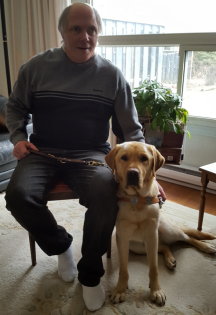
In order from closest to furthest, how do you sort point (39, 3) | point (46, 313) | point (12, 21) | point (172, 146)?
point (46, 313) → point (172, 146) → point (39, 3) → point (12, 21)

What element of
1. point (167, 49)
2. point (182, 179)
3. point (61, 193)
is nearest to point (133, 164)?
point (61, 193)

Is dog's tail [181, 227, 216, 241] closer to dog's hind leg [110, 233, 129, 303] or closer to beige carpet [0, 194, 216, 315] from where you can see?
beige carpet [0, 194, 216, 315]

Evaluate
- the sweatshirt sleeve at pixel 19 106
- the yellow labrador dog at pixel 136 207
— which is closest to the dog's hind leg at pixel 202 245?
the yellow labrador dog at pixel 136 207

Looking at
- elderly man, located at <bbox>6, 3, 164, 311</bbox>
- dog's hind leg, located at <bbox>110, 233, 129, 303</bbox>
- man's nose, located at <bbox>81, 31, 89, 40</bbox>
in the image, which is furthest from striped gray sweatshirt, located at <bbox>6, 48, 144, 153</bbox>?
dog's hind leg, located at <bbox>110, 233, 129, 303</bbox>

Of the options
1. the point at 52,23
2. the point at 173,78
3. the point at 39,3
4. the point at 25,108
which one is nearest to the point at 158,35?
the point at 173,78

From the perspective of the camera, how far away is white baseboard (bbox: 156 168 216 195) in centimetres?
263

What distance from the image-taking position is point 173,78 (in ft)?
9.02

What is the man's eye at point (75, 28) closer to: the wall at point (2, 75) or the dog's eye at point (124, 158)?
the dog's eye at point (124, 158)

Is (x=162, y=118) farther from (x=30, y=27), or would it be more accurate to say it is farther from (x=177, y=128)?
(x=30, y=27)

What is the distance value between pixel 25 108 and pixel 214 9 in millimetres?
1817

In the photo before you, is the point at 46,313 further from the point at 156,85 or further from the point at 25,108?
the point at 156,85

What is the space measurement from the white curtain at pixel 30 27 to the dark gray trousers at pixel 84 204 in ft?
6.62

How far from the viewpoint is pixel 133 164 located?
4.26ft

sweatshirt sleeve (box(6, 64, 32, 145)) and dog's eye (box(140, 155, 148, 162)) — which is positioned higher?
sweatshirt sleeve (box(6, 64, 32, 145))
